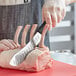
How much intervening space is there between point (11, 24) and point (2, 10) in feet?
0.29

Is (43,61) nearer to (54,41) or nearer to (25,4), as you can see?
(25,4)

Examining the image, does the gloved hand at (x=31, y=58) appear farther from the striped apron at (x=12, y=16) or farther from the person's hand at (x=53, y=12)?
the striped apron at (x=12, y=16)

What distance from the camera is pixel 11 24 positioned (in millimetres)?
1266

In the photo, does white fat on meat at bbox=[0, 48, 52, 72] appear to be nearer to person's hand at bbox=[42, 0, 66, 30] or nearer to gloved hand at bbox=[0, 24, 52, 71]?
gloved hand at bbox=[0, 24, 52, 71]

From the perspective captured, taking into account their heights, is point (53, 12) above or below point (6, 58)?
above

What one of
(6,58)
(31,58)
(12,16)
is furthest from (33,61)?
(12,16)

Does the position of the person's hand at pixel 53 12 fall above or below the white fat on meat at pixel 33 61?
above

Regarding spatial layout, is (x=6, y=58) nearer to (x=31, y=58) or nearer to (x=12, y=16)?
(x=31, y=58)

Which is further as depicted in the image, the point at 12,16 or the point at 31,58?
the point at 12,16

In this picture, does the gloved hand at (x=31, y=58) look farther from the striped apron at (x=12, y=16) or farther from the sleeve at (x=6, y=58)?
the striped apron at (x=12, y=16)

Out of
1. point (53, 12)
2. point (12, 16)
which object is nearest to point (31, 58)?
point (53, 12)

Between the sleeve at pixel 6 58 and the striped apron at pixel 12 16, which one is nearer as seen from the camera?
the sleeve at pixel 6 58

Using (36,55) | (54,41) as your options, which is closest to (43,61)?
(36,55)

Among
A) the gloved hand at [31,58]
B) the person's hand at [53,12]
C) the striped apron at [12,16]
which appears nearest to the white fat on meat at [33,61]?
the gloved hand at [31,58]
